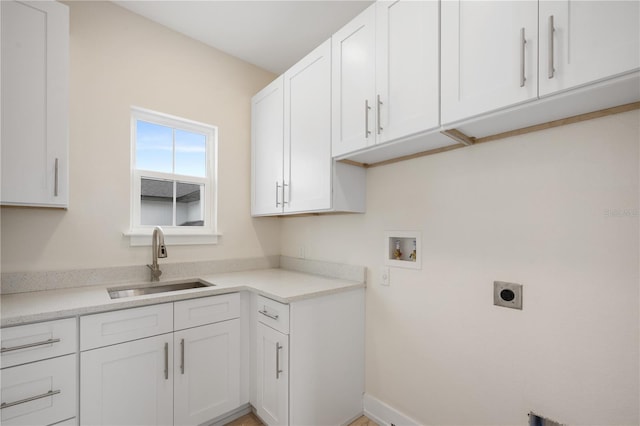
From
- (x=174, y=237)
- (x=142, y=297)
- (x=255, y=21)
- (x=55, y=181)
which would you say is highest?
(x=255, y=21)

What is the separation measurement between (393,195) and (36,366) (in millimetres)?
2024

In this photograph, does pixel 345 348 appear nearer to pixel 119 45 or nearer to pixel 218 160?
pixel 218 160

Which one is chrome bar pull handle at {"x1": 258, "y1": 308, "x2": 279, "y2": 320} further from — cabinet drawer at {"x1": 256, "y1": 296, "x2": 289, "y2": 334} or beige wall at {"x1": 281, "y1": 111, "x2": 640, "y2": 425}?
beige wall at {"x1": 281, "y1": 111, "x2": 640, "y2": 425}

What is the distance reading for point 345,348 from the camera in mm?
1944

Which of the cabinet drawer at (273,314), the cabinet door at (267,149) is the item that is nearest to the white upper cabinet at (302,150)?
the cabinet door at (267,149)

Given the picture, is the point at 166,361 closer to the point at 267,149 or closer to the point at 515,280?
the point at 267,149

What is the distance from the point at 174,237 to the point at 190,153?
717 mm

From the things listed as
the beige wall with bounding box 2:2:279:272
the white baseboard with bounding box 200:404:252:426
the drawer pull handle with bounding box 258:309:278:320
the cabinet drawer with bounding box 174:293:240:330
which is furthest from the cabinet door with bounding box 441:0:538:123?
the white baseboard with bounding box 200:404:252:426

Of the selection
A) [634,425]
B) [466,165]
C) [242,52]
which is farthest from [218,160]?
[634,425]

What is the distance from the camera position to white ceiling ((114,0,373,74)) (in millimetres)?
2023

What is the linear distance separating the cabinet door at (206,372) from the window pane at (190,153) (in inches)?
50.9

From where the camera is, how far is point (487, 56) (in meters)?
1.17

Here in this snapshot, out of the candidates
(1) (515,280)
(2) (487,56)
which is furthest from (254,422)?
(2) (487,56)

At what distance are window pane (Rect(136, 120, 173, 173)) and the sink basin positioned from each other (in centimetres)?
88
